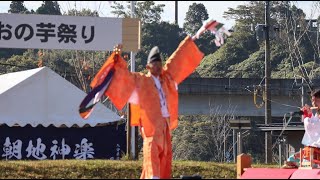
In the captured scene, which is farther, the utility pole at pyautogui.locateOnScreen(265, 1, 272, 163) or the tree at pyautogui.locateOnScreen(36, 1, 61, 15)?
the tree at pyautogui.locateOnScreen(36, 1, 61, 15)

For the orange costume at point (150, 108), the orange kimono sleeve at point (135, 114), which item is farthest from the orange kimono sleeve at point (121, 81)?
the orange kimono sleeve at point (135, 114)

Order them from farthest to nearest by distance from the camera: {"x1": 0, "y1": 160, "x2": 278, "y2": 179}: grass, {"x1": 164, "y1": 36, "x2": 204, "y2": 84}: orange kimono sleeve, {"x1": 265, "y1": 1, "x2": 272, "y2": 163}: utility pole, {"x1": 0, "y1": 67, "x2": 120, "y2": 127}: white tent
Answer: {"x1": 265, "y1": 1, "x2": 272, "y2": 163}: utility pole
{"x1": 0, "y1": 67, "x2": 120, "y2": 127}: white tent
{"x1": 0, "y1": 160, "x2": 278, "y2": 179}: grass
{"x1": 164, "y1": 36, "x2": 204, "y2": 84}: orange kimono sleeve

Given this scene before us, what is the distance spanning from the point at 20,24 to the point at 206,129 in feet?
88.7

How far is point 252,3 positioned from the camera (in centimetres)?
5312

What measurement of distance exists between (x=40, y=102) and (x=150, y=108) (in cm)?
611

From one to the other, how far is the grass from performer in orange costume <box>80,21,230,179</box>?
1.57 m

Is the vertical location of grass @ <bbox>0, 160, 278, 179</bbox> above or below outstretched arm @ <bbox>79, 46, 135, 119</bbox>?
below

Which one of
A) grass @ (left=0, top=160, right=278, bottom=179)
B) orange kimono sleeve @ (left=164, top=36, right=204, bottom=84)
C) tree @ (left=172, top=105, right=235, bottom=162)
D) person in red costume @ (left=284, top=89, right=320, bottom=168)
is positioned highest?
orange kimono sleeve @ (left=164, top=36, right=204, bottom=84)

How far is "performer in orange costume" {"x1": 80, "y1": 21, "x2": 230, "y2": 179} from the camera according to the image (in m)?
9.27

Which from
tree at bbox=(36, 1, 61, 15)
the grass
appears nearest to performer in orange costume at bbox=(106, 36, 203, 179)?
the grass

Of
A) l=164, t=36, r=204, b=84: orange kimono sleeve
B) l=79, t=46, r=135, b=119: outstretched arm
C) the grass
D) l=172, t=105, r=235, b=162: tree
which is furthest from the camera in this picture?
l=172, t=105, r=235, b=162: tree

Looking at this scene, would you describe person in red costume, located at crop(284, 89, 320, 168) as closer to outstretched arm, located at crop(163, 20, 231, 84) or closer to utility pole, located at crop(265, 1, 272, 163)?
outstretched arm, located at crop(163, 20, 231, 84)

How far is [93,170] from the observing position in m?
11.2

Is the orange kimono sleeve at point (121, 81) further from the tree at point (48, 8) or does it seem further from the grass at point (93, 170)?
the tree at point (48, 8)
